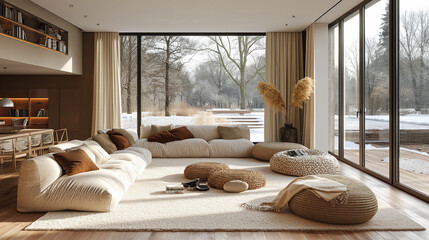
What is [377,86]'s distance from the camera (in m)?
5.48

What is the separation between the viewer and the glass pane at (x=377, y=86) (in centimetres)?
521

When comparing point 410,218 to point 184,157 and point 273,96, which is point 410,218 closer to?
point 184,157

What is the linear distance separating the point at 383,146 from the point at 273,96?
3044mm

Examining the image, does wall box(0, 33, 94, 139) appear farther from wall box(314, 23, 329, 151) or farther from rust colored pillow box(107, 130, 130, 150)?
wall box(314, 23, 329, 151)

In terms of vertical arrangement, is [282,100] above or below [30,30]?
below

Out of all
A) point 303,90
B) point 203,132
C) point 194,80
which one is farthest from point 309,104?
point 194,80

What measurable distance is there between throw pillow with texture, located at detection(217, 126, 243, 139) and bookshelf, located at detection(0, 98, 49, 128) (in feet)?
14.0

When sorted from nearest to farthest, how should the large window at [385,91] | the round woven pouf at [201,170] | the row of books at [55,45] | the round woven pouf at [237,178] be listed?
the large window at [385,91]
the round woven pouf at [237,178]
the round woven pouf at [201,170]
the row of books at [55,45]

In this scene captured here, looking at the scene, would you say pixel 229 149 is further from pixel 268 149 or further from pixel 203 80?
pixel 203 80

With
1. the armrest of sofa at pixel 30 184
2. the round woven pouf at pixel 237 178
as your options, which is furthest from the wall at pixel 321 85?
the armrest of sofa at pixel 30 184

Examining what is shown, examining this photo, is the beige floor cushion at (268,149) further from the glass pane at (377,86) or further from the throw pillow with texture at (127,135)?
the throw pillow with texture at (127,135)

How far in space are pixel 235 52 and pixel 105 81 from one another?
3151 mm

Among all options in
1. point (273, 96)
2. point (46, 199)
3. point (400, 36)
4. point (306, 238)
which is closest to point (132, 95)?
point (273, 96)

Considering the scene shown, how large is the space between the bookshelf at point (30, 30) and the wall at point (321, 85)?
5.22 metres
